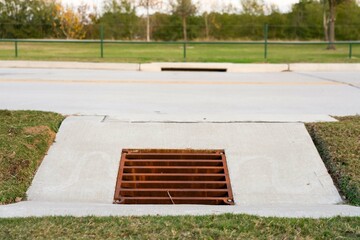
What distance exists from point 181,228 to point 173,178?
1.93 m

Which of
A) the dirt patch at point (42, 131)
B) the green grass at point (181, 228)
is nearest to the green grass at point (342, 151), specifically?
the green grass at point (181, 228)

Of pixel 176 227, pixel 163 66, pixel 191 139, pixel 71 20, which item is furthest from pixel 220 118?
pixel 71 20

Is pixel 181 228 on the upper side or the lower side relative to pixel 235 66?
lower

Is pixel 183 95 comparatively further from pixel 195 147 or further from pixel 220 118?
pixel 195 147

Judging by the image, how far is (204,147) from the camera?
22.8ft

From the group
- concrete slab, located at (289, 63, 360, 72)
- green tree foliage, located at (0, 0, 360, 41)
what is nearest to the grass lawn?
concrete slab, located at (289, 63, 360, 72)

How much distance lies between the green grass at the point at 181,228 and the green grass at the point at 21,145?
117 centimetres

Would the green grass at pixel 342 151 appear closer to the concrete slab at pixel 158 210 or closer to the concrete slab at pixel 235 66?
the concrete slab at pixel 158 210

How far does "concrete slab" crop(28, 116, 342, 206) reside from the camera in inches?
233

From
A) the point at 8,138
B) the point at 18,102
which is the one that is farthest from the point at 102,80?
the point at 8,138

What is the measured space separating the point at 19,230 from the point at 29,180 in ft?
5.62

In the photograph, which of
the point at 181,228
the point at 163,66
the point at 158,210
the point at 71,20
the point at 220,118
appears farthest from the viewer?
the point at 71,20

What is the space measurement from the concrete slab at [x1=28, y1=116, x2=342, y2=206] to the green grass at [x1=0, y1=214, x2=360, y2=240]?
1.09 m

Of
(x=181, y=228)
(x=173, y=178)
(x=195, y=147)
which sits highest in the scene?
(x=195, y=147)
